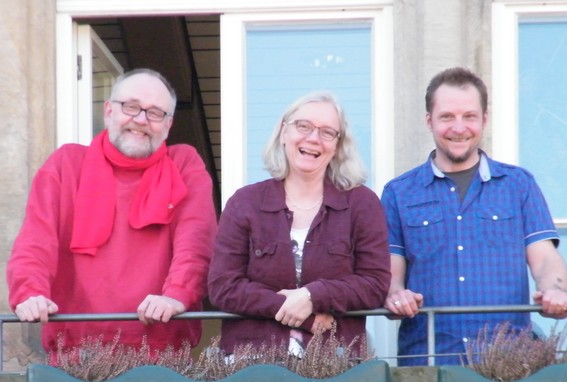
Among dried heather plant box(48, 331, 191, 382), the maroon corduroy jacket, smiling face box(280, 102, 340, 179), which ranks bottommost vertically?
dried heather plant box(48, 331, 191, 382)

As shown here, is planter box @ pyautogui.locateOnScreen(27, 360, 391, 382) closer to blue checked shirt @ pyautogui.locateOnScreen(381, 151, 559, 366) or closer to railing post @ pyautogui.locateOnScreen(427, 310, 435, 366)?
railing post @ pyautogui.locateOnScreen(427, 310, 435, 366)

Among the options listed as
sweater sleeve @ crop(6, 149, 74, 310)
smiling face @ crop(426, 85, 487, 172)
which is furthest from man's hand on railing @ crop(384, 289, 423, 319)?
sweater sleeve @ crop(6, 149, 74, 310)

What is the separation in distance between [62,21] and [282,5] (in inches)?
45.1

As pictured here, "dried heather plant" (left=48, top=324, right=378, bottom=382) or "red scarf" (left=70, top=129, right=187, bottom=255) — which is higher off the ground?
"red scarf" (left=70, top=129, right=187, bottom=255)

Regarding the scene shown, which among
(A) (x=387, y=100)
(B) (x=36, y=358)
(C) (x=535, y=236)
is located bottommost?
(B) (x=36, y=358)

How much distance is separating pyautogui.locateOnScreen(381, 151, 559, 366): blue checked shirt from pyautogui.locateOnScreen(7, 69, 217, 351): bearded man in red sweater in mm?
891

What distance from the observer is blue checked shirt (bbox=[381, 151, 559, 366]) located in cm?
735

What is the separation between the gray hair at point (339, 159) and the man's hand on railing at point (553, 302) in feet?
2.95

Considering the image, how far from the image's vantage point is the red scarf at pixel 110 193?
24.4ft

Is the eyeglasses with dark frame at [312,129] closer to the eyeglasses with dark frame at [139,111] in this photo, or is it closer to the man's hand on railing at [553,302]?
the eyeglasses with dark frame at [139,111]

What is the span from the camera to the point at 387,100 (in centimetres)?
882

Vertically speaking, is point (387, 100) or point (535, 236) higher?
point (387, 100)

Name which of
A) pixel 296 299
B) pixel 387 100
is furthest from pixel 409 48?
pixel 296 299

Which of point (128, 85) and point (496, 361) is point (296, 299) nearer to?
point (496, 361)
